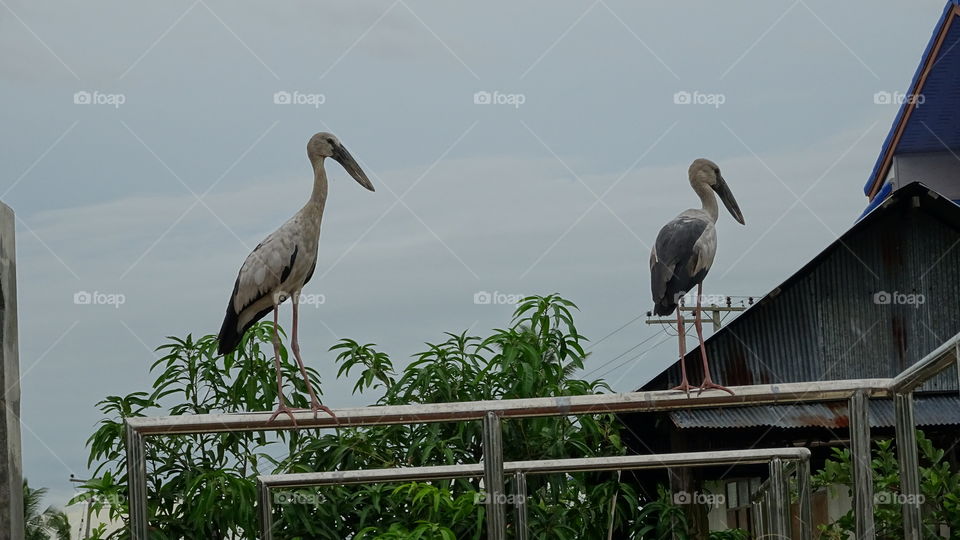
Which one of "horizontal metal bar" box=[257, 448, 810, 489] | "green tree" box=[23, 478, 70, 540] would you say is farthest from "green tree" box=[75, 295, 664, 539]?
"green tree" box=[23, 478, 70, 540]

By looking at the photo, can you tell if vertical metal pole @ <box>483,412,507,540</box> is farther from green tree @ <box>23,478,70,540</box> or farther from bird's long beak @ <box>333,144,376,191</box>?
green tree @ <box>23,478,70,540</box>

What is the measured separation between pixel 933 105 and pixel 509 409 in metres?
7.23

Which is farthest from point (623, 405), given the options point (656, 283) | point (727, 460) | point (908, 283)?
point (908, 283)

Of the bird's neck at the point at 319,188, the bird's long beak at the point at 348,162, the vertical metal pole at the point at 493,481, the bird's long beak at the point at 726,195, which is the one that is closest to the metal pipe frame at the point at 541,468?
the vertical metal pole at the point at 493,481

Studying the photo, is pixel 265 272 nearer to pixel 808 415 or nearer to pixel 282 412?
pixel 282 412

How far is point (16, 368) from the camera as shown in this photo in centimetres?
629

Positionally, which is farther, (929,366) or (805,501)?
(805,501)

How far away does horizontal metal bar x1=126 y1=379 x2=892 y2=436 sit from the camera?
638cm

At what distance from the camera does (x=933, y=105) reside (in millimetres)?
12242

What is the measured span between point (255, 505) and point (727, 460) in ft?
10.1

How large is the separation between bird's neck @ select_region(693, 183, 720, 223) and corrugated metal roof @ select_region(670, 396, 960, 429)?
245 cm

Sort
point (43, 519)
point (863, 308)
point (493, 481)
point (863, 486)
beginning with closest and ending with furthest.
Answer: point (863, 486) < point (493, 481) < point (863, 308) < point (43, 519)

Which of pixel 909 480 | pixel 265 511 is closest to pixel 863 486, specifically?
pixel 909 480

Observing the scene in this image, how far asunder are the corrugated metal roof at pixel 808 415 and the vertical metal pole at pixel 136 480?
379cm
